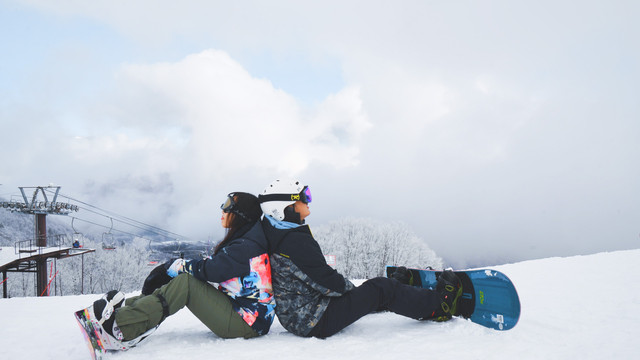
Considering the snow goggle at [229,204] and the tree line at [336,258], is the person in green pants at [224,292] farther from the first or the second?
the tree line at [336,258]

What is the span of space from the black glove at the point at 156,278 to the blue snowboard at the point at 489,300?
8.57 feet

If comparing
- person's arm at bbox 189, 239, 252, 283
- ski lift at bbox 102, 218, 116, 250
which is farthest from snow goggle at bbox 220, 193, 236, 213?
ski lift at bbox 102, 218, 116, 250

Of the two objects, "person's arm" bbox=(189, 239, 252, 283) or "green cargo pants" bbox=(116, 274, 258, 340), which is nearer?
"green cargo pants" bbox=(116, 274, 258, 340)

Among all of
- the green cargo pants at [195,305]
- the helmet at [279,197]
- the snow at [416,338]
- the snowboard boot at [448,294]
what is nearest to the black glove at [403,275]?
the snow at [416,338]

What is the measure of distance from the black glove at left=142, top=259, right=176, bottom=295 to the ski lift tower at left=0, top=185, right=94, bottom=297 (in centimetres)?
2176

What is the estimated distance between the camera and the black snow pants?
10.1 feet

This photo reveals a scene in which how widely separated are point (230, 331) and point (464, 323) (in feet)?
6.59

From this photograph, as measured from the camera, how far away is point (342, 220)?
3609 cm

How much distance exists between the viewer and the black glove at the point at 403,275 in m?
4.00

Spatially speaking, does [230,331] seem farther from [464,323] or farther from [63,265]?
[63,265]

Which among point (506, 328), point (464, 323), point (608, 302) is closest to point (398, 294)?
point (464, 323)

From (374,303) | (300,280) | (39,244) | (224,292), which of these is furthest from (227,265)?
(39,244)

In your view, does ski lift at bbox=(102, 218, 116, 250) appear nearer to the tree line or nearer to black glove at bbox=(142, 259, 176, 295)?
the tree line

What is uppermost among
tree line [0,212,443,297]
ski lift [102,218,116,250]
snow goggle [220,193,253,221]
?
snow goggle [220,193,253,221]
